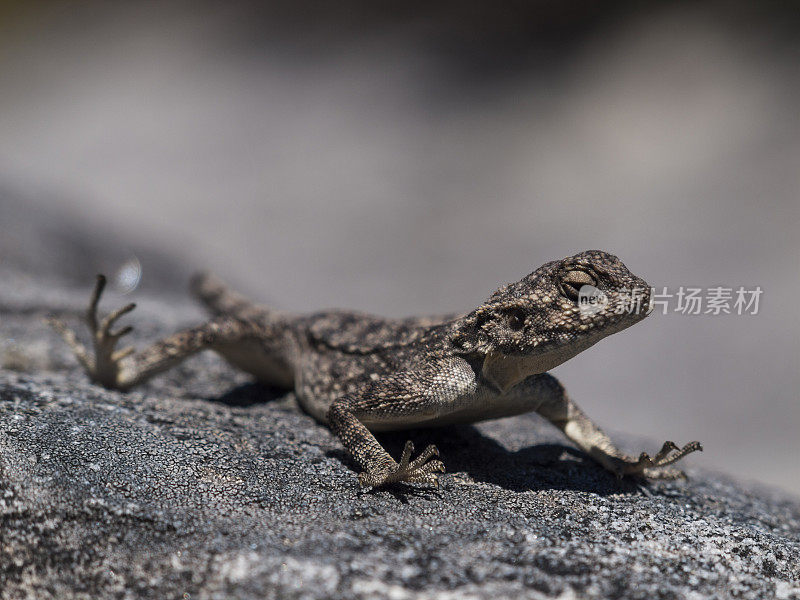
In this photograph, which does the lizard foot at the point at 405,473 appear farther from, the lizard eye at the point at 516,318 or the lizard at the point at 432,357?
the lizard eye at the point at 516,318

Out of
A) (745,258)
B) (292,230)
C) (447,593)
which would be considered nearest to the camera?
(447,593)

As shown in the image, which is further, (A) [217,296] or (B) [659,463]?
(A) [217,296]

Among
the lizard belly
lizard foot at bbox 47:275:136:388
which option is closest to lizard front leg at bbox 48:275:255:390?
lizard foot at bbox 47:275:136:388

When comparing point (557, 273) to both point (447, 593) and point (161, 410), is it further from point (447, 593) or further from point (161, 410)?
point (161, 410)

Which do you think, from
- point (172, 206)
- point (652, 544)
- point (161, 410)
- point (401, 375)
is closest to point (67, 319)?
point (161, 410)

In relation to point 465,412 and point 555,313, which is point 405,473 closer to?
point 465,412
